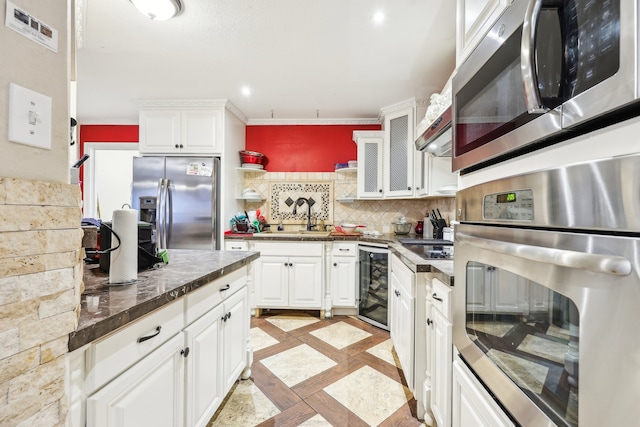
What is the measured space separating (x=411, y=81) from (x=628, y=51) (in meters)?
2.47

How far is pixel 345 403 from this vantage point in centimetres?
172

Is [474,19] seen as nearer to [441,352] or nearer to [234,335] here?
[441,352]

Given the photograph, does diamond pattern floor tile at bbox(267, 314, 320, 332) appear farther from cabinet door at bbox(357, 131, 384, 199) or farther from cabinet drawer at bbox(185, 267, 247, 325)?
cabinet door at bbox(357, 131, 384, 199)

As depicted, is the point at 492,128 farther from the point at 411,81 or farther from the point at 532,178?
the point at 411,81

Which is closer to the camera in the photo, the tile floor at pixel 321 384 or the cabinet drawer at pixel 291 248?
the tile floor at pixel 321 384

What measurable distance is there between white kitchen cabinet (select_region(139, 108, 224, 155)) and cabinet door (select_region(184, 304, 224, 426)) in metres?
2.34

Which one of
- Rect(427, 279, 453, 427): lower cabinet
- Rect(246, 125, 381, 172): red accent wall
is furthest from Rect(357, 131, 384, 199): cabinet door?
Rect(427, 279, 453, 427): lower cabinet

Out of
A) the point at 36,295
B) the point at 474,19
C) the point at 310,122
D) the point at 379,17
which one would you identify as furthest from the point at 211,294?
the point at 310,122

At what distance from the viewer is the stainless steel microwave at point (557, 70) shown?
0.41 metres

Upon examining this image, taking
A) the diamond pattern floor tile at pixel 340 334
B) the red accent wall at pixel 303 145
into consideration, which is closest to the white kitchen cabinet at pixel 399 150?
the red accent wall at pixel 303 145

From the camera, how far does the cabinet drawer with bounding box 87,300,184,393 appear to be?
29.1 inches

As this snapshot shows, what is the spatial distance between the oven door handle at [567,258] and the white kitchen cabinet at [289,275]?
2.44 metres

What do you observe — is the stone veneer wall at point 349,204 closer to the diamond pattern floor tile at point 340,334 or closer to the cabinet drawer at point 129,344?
the diamond pattern floor tile at point 340,334

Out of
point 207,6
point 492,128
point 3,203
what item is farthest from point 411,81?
point 3,203
